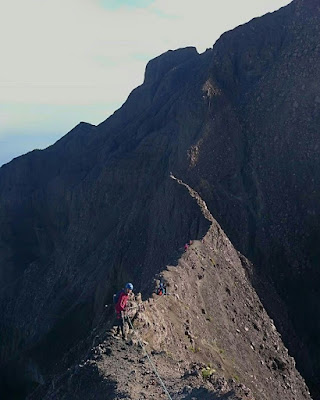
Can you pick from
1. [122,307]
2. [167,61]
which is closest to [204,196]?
[122,307]

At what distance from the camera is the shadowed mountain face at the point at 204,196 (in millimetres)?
43000

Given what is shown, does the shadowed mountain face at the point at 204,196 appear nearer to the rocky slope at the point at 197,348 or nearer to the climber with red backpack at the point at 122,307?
the rocky slope at the point at 197,348

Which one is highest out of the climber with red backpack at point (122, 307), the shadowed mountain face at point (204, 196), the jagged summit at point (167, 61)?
the jagged summit at point (167, 61)

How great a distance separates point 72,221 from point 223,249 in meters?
33.4

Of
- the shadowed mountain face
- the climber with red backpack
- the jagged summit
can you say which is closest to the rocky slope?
the climber with red backpack

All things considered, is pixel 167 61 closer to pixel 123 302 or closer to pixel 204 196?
pixel 204 196

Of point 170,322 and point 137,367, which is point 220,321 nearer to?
point 170,322

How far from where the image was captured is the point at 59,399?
58.2 ft

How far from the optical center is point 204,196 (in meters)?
46.1

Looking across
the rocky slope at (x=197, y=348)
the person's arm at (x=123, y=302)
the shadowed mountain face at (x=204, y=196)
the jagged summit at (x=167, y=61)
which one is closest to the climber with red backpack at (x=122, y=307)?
the person's arm at (x=123, y=302)

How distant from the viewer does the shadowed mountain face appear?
141ft

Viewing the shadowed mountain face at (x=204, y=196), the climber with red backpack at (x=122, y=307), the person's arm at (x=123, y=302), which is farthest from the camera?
the shadowed mountain face at (x=204, y=196)

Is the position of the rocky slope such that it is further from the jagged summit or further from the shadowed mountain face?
the jagged summit

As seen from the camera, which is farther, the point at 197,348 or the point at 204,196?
the point at 204,196
